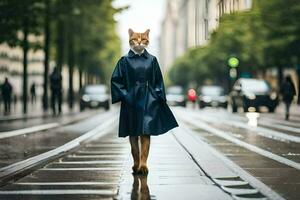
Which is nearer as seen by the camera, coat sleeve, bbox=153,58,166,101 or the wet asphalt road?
the wet asphalt road

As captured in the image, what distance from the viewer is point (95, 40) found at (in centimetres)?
5034

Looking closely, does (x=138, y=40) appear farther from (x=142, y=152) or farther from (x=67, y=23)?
(x=67, y=23)

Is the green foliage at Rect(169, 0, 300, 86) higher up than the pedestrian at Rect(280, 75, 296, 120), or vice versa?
the green foliage at Rect(169, 0, 300, 86)

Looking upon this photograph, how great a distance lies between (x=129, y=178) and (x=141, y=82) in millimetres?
1245

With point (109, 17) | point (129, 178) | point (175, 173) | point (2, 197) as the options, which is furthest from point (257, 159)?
point (109, 17)

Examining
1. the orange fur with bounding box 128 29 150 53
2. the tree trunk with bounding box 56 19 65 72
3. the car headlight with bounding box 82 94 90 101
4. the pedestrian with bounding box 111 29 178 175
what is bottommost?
the car headlight with bounding box 82 94 90 101

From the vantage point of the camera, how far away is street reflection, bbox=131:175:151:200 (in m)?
6.87

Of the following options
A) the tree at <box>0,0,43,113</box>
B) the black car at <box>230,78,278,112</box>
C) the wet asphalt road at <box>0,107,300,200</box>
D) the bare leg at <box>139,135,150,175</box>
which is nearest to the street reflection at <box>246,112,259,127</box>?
the black car at <box>230,78,278,112</box>

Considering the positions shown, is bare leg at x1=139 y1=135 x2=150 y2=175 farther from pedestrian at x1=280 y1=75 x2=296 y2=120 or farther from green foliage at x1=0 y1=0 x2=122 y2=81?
pedestrian at x1=280 y1=75 x2=296 y2=120

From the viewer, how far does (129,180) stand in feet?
27.0

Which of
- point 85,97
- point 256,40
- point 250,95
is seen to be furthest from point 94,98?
Answer: point 256,40

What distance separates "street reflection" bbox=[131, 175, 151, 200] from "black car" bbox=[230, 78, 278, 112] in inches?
1183

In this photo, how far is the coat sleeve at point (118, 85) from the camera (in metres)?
8.76

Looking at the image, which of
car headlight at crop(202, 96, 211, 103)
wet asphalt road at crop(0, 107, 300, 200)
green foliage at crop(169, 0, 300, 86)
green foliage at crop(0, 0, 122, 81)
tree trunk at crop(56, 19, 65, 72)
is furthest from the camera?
car headlight at crop(202, 96, 211, 103)
